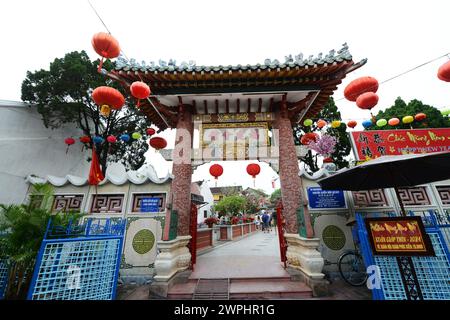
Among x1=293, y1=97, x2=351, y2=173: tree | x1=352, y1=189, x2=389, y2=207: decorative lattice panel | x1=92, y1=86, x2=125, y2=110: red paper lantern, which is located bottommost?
x1=352, y1=189, x2=389, y2=207: decorative lattice panel

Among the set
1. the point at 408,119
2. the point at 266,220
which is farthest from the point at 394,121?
the point at 266,220

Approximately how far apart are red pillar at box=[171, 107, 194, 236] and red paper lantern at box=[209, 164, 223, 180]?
0.84 m

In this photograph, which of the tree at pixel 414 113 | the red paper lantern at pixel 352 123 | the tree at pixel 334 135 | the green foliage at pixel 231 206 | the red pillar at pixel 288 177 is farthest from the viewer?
the green foliage at pixel 231 206

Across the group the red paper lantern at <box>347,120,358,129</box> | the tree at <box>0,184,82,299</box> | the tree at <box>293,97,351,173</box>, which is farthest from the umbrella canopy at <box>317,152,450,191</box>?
the tree at <box>293,97,351,173</box>

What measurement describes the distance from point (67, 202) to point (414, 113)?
82.0ft

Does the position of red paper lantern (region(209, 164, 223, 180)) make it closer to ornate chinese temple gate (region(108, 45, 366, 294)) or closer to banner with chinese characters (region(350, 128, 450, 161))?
ornate chinese temple gate (region(108, 45, 366, 294))

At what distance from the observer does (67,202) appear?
19.7 feet

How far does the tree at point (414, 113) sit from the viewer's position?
15.6 meters

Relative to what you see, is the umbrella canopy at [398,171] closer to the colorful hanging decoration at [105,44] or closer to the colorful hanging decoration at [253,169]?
the colorful hanging decoration at [253,169]

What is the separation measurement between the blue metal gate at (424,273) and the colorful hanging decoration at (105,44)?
21.3 ft

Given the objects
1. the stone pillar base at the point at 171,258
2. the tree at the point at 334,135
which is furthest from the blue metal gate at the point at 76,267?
the tree at the point at 334,135

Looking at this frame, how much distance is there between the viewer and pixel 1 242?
4.10 meters

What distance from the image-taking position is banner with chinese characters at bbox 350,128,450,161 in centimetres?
611

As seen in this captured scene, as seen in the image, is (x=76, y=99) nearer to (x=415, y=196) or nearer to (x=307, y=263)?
(x=307, y=263)
